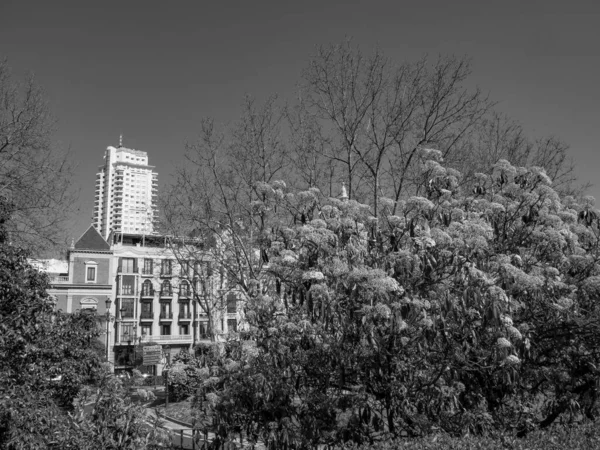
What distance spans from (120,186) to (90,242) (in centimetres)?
14619

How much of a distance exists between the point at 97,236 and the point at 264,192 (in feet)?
143

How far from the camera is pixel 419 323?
23.3ft

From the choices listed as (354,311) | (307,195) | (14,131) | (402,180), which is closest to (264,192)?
(307,195)

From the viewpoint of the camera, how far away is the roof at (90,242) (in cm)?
4725

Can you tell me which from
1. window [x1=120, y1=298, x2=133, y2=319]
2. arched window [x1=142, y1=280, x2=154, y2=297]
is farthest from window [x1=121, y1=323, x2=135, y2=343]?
arched window [x1=142, y1=280, x2=154, y2=297]

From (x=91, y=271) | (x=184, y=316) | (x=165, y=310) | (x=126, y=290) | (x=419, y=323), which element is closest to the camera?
(x=419, y=323)

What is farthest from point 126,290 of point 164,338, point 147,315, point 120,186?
point 120,186

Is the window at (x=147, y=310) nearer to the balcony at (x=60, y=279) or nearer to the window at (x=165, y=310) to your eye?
the window at (x=165, y=310)

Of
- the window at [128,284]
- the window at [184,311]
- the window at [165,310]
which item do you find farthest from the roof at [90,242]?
the window at [184,311]

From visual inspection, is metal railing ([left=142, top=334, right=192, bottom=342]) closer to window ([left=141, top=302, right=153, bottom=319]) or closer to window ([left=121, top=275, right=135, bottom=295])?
window ([left=141, top=302, right=153, bottom=319])

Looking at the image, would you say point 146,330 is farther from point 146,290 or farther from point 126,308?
point 146,290

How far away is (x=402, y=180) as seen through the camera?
15711 mm

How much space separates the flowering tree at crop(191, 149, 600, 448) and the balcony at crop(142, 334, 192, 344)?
144 feet

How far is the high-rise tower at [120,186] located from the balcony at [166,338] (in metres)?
137
